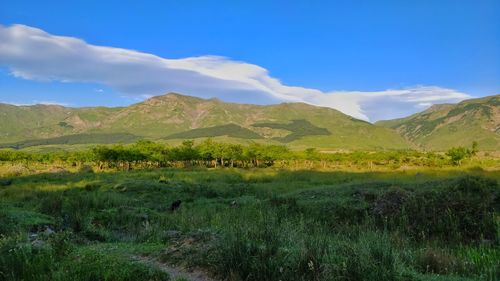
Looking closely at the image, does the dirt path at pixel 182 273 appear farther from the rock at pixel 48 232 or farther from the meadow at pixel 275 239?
the rock at pixel 48 232

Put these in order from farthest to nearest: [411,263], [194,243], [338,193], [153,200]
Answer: [153,200], [338,193], [194,243], [411,263]

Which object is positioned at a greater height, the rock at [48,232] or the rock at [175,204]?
the rock at [48,232]

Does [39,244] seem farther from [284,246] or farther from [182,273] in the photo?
[284,246]

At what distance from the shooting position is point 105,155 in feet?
264

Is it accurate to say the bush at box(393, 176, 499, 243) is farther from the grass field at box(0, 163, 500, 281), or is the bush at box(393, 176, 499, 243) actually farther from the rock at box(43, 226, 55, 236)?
the rock at box(43, 226, 55, 236)

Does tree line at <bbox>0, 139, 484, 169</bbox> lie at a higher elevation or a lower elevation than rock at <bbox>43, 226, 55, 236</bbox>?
lower

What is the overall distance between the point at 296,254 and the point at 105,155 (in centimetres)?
8013

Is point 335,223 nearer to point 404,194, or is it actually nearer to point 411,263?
point 404,194

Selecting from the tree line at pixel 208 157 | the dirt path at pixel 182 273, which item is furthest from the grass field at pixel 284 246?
the tree line at pixel 208 157

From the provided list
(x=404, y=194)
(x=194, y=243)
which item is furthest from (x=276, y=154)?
(x=194, y=243)

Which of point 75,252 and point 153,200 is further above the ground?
point 75,252

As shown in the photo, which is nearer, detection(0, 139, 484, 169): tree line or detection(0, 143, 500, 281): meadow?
detection(0, 143, 500, 281): meadow

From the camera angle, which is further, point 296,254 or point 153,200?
point 153,200

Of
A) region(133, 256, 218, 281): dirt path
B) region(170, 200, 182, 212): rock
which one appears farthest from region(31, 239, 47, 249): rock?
region(170, 200, 182, 212): rock
